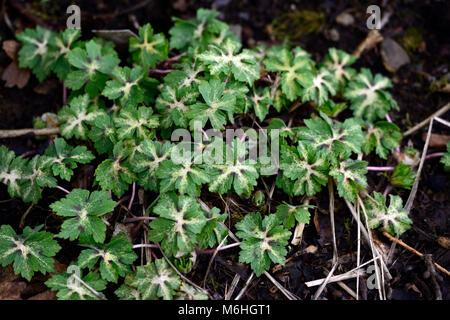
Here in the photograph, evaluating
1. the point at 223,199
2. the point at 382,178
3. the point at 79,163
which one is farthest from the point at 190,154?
the point at 382,178

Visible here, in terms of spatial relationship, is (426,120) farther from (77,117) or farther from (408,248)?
(77,117)

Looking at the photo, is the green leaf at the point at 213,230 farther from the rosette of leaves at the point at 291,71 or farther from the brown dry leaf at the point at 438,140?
the brown dry leaf at the point at 438,140

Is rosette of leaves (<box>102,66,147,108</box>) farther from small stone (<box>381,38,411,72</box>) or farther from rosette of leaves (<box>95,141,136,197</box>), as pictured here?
small stone (<box>381,38,411,72</box>)

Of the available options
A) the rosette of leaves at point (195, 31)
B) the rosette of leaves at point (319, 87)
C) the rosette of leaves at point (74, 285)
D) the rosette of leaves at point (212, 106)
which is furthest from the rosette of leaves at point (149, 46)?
the rosette of leaves at point (74, 285)

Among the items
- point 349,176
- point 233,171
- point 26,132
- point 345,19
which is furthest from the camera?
point 345,19

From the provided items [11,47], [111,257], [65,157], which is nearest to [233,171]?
[111,257]

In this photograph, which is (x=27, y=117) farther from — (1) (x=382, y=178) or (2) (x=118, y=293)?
(1) (x=382, y=178)
